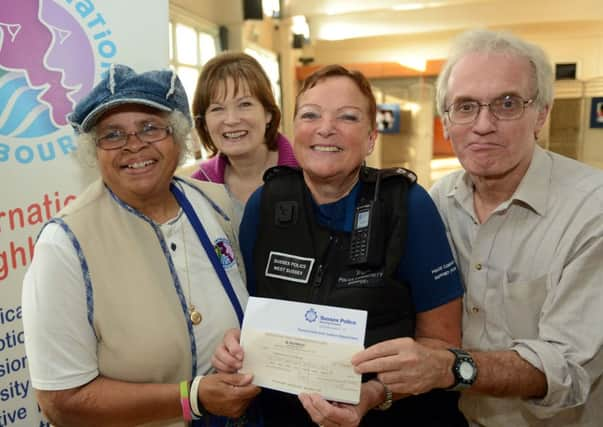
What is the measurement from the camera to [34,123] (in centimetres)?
194

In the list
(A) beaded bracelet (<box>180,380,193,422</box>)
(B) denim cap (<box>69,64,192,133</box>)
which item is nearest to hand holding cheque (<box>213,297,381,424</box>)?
(A) beaded bracelet (<box>180,380,193,422</box>)

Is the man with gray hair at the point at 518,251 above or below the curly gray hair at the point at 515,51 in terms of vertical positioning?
below

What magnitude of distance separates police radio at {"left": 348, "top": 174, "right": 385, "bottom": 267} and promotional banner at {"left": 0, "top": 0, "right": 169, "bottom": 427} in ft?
3.57

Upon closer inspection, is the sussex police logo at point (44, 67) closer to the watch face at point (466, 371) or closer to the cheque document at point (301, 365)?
the cheque document at point (301, 365)

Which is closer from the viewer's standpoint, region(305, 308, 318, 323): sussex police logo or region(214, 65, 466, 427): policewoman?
region(305, 308, 318, 323): sussex police logo

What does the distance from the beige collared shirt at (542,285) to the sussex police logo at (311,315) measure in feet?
2.17

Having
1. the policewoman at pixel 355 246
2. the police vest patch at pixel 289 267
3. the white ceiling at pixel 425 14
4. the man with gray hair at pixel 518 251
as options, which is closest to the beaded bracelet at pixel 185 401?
the policewoman at pixel 355 246

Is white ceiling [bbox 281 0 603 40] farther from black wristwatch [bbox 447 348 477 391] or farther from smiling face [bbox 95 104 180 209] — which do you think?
black wristwatch [bbox 447 348 477 391]

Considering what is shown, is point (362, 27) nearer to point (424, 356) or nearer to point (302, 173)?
point (302, 173)

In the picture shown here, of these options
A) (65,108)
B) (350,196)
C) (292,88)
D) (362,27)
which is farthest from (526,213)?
(292,88)

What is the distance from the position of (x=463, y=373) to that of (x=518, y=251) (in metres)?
0.49

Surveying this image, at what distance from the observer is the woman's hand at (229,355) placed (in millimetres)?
1341

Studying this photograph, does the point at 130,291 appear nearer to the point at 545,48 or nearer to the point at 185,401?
the point at 185,401

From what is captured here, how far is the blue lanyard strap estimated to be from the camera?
1577mm
